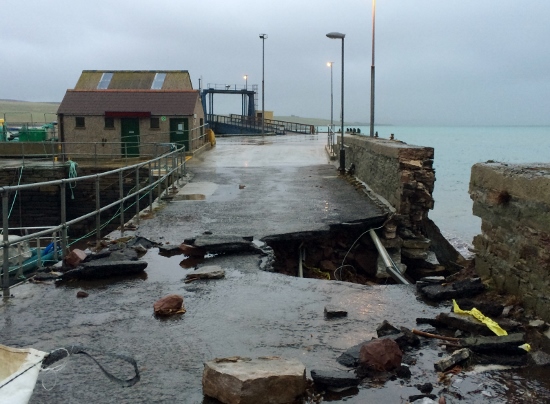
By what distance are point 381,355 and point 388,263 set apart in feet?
17.8

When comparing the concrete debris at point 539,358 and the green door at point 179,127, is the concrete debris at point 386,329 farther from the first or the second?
the green door at point 179,127

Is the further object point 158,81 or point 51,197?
point 158,81

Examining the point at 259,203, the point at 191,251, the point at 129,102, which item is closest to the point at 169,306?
the point at 191,251

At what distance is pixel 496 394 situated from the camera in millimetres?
4137

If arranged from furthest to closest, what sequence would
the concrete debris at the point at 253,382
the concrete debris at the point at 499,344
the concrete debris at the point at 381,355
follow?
the concrete debris at the point at 499,344
the concrete debris at the point at 381,355
the concrete debris at the point at 253,382

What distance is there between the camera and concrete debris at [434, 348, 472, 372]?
4.56 metres

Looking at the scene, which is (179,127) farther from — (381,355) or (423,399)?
(423,399)

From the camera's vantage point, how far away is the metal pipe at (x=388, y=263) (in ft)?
30.1

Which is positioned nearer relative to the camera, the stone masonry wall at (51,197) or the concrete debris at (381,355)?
the concrete debris at (381,355)

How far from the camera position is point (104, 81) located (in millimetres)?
38344

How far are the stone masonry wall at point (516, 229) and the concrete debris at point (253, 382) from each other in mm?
2858

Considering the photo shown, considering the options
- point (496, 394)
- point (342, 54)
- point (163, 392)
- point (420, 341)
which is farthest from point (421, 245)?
point (342, 54)

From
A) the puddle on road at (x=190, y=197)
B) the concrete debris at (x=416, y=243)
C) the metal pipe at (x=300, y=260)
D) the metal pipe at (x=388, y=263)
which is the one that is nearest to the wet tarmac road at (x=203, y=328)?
the metal pipe at (x=300, y=260)

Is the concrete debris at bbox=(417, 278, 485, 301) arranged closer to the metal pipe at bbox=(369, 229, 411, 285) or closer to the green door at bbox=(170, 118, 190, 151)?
the metal pipe at bbox=(369, 229, 411, 285)
